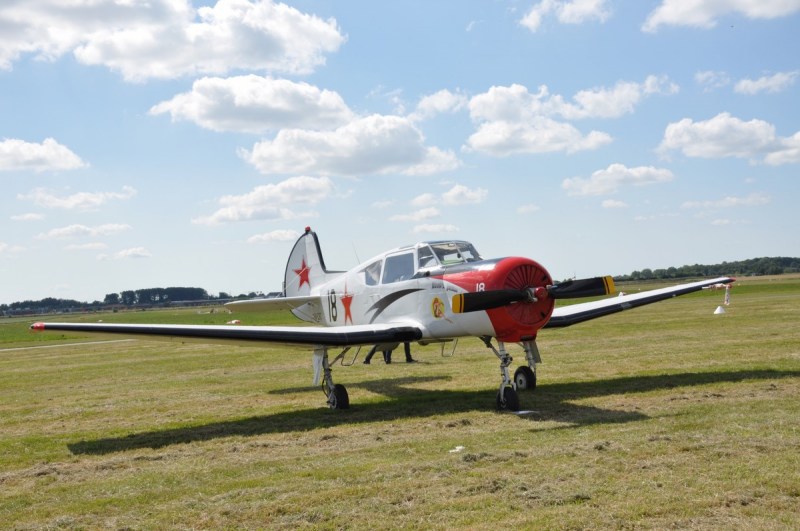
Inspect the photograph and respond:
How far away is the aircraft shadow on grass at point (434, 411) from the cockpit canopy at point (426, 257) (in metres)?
2.34

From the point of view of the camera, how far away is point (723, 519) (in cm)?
525

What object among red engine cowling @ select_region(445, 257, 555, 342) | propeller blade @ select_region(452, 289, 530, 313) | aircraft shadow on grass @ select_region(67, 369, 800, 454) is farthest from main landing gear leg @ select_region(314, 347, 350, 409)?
red engine cowling @ select_region(445, 257, 555, 342)

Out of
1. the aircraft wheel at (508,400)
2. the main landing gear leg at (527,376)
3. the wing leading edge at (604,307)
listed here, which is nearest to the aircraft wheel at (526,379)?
the main landing gear leg at (527,376)

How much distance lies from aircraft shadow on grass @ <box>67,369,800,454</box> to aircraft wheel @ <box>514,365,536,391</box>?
0.54ft

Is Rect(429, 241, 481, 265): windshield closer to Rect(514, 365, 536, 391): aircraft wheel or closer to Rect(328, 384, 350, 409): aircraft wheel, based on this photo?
Rect(514, 365, 536, 391): aircraft wheel

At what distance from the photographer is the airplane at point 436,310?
437 inches

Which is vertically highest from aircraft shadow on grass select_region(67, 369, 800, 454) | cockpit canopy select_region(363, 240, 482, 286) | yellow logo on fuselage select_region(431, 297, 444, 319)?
cockpit canopy select_region(363, 240, 482, 286)

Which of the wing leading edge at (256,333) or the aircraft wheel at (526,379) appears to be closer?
the wing leading edge at (256,333)

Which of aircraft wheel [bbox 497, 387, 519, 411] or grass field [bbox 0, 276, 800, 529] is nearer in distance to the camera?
grass field [bbox 0, 276, 800, 529]

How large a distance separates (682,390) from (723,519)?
6799 millimetres

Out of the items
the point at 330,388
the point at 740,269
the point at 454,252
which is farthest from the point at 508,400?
the point at 740,269

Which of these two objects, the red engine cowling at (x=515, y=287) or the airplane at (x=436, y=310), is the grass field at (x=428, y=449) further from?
the red engine cowling at (x=515, y=287)

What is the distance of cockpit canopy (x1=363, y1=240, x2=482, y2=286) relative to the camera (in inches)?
509

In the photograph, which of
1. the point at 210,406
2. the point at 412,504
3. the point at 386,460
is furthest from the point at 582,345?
the point at 412,504
